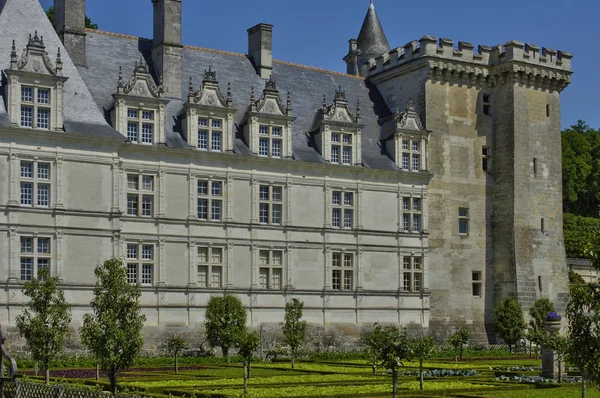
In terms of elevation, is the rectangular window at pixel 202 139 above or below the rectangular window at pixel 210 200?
above

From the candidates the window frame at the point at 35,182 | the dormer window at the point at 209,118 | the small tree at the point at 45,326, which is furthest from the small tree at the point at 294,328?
the small tree at the point at 45,326

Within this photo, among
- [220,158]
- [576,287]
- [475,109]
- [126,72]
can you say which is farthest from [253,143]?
[576,287]

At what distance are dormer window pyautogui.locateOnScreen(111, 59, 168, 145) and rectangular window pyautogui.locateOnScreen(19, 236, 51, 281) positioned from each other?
5928mm

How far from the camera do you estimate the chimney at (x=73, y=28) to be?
44156 mm

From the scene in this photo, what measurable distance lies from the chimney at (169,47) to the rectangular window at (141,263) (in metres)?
7.34

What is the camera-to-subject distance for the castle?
132ft

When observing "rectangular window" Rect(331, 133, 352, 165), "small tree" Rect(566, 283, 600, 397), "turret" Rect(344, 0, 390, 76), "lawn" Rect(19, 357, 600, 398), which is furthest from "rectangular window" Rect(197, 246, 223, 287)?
"small tree" Rect(566, 283, 600, 397)

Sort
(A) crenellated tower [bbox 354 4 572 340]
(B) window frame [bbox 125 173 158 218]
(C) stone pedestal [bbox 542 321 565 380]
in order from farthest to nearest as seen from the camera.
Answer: (A) crenellated tower [bbox 354 4 572 340] → (B) window frame [bbox 125 173 158 218] → (C) stone pedestal [bbox 542 321 565 380]

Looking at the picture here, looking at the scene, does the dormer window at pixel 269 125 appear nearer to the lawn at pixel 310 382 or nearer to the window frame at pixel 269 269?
the window frame at pixel 269 269

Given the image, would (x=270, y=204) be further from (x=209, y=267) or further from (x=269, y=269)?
(x=209, y=267)

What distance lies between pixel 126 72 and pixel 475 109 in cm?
1830

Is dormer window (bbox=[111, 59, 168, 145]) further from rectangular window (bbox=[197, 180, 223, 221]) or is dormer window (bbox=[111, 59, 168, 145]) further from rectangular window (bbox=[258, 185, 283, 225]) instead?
rectangular window (bbox=[258, 185, 283, 225])

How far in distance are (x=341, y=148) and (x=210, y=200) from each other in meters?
7.63

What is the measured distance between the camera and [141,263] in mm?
42219
